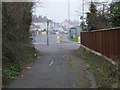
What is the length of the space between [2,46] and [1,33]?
569 mm

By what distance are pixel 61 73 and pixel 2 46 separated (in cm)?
286

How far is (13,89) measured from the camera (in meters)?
11.5

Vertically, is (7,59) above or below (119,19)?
below

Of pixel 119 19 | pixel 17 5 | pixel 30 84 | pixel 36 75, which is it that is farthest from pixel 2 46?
Result: pixel 17 5

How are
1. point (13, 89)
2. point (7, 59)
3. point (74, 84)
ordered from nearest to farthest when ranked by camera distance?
point (13, 89), point (74, 84), point (7, 59)

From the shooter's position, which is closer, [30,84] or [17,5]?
[30,84]

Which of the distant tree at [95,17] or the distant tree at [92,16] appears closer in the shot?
the distant tree at [95,17]

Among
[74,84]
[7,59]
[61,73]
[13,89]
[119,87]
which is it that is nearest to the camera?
[119,87]

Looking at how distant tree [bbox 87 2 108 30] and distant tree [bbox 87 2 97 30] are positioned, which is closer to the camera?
distant tree [bbox 87 2 108 30]

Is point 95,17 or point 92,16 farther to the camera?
point 92,16

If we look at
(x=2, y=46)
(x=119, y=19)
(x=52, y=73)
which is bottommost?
(x=52, y=73)

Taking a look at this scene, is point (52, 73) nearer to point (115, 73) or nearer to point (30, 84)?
point (30, 84)

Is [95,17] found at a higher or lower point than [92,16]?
lower

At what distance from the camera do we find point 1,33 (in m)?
16.2
